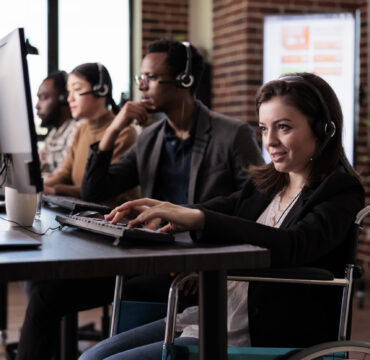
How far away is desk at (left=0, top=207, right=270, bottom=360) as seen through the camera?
2.96 ft

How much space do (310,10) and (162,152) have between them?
102 inches

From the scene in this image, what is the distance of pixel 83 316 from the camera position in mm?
3631

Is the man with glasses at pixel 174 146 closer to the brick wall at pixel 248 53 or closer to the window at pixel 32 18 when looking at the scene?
the brick wall at pixel 248 53

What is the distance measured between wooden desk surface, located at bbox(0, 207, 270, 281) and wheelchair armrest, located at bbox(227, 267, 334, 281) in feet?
0.37

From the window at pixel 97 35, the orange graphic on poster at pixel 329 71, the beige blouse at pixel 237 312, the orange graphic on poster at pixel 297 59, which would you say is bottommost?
the beige blouse at pixel 237 312

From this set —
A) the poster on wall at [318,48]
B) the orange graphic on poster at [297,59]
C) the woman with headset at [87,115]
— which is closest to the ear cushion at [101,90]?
the woman with headset at [87,115]

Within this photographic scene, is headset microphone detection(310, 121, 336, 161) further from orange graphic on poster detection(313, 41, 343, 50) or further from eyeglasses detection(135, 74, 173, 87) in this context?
orange graphic on poster detection(313, 41, 343, 50)

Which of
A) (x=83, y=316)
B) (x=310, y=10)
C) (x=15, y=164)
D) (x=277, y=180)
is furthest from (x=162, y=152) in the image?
(x=310, y=10)

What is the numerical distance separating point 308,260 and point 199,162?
1.02 m

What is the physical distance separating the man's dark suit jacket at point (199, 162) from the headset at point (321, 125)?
2.24 feet

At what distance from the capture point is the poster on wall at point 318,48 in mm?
4148

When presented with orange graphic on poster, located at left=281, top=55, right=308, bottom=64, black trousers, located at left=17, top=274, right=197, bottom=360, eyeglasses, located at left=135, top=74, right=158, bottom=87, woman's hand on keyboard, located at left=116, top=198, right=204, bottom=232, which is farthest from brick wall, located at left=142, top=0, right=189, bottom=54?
woman's hand on keyboard, located at left=116, top=198, right=204, bottom=232

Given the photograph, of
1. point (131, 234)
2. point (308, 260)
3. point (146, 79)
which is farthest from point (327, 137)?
point (146, 79)

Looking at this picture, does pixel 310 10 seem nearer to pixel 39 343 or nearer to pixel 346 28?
pixel 346 28
